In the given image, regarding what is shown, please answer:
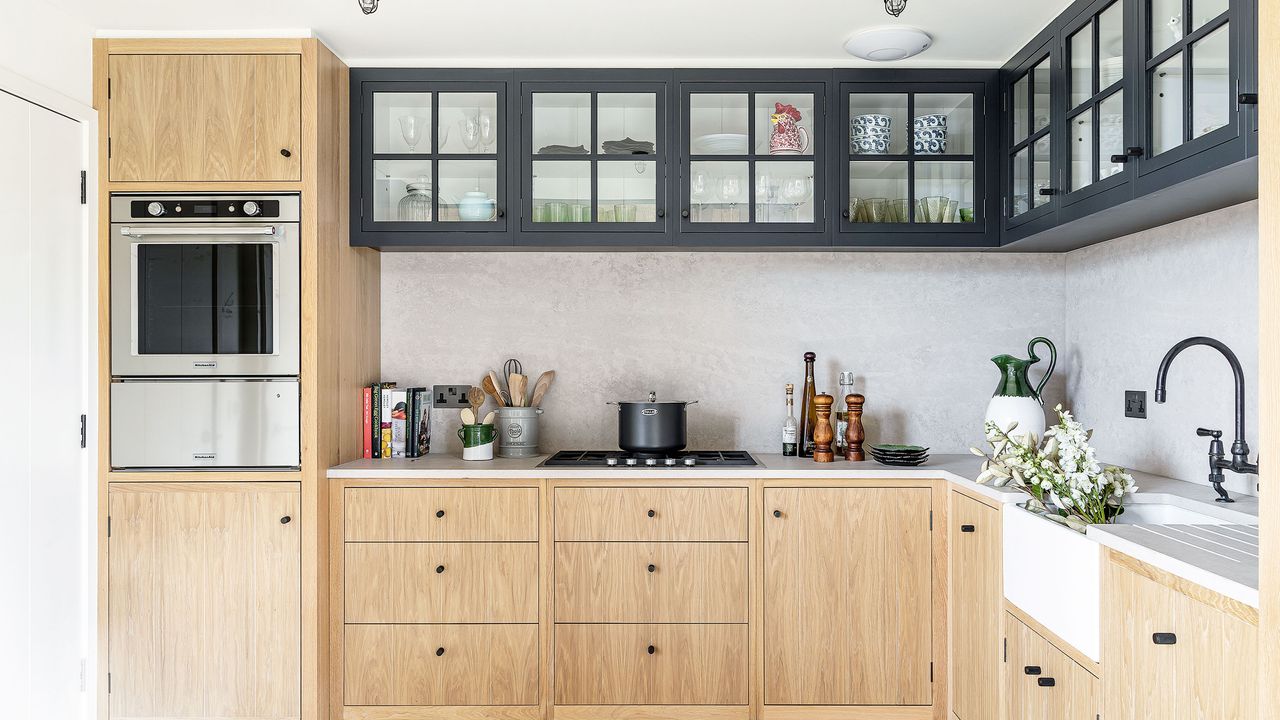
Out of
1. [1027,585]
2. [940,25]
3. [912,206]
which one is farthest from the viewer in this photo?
[912,206]

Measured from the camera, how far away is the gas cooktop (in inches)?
103

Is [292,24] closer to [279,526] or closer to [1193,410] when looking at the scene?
[279,526]

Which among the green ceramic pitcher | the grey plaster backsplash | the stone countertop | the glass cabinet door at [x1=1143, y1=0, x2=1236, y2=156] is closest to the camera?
the stone countertop

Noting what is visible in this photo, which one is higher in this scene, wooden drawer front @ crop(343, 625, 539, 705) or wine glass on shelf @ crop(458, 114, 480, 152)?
wine glass on shelf @ crop(458, 114, 480, 152)

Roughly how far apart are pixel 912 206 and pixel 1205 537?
149 cm

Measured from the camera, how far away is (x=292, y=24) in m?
2.46

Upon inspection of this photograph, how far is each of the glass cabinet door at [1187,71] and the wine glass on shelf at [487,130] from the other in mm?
1977

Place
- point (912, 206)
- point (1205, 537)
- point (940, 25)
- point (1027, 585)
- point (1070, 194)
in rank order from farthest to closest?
1. point (912, 206)
2. point (940, 25)
3. point (1070, 194)
4. point (1027, 585)
5. point (1205, 537)

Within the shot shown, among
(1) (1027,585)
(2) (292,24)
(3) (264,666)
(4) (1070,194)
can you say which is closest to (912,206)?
(4) (1070,194)

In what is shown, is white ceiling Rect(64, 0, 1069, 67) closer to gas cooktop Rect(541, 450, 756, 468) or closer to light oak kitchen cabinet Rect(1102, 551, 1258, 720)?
gas cooktop Rect(541, 450, 756, 468)

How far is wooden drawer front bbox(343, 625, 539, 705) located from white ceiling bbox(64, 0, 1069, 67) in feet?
6.51

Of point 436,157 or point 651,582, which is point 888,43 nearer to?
point 436,157

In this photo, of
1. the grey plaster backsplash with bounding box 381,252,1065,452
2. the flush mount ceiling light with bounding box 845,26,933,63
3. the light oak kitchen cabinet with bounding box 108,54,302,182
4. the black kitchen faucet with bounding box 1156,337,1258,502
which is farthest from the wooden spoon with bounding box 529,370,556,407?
the black kitchen faucet with bounding box 1156,337,1258,502

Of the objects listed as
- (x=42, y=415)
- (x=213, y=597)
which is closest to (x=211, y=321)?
(x=42, y=415)
